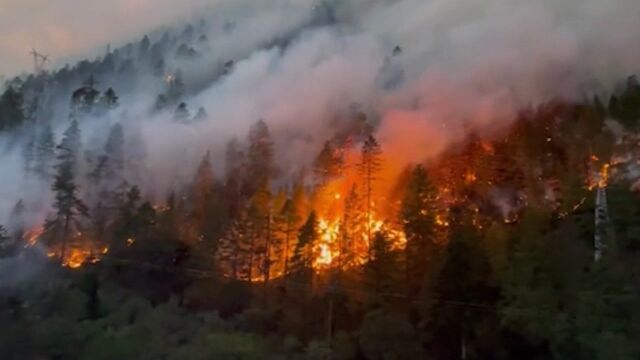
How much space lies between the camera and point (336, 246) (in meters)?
32.2

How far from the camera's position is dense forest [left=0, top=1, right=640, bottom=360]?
21375 mm

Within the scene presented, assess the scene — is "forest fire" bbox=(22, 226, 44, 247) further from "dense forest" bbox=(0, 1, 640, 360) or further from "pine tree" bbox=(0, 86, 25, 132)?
"pine tree" bbox=(0, 86, 25, 132)

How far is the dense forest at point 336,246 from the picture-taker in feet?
70.1

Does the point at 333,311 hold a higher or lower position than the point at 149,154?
lower

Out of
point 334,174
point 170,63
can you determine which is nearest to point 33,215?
point 334,174

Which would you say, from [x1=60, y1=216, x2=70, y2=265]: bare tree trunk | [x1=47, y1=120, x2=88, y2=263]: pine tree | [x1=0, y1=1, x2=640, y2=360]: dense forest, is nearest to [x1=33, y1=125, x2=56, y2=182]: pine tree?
[x1=0, y1=1, x2=640, y2=360]: dense forest

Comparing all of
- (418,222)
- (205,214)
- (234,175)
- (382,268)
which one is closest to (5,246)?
(205,214)

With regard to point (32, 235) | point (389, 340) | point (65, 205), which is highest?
point (65, 205)

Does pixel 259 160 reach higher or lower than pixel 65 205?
higher

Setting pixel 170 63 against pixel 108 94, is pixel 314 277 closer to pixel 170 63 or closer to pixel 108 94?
pixel 108 94

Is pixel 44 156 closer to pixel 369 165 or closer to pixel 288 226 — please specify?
pixel 288 226

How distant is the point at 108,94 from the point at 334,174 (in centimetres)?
2426

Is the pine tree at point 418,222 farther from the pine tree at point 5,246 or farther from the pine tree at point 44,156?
the pine tree at point 44,156

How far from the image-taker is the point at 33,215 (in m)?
36.2
